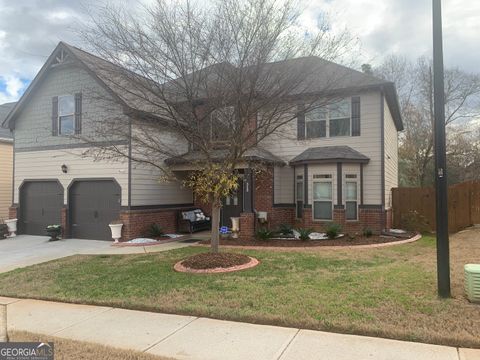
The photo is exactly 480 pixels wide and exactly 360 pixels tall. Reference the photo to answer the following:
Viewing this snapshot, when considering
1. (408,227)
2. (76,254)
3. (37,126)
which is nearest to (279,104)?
(76,254)

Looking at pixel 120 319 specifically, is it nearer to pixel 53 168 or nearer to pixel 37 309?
pixel 37 309

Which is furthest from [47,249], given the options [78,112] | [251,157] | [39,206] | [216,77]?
[216,77]

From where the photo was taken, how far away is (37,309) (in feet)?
21.2

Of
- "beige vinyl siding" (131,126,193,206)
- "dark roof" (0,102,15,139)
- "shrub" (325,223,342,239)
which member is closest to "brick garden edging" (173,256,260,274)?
"shrub" (325,223,342,239)

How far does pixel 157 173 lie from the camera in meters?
15.4

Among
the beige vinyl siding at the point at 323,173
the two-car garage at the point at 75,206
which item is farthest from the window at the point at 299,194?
the two-car garage at the point at 75,206

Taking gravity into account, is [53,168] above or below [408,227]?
above

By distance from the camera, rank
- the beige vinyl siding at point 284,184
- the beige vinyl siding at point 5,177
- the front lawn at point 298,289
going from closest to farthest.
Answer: the front lawn at point 298,289
the beige vinyl siding at point 284,184
the beige vinyl siding at point 5,177

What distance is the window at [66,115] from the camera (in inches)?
609

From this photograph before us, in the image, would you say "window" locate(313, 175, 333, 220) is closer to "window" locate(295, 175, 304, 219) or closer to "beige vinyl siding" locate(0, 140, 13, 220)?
"window" locate(295, 175, 304, 219)

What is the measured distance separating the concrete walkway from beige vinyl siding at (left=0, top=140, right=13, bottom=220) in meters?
16.3

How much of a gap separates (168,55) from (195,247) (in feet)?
20.4

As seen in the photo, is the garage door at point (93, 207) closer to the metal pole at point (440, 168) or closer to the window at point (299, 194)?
the window at point (299, 194)

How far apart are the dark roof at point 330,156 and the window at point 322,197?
0.75 metres
